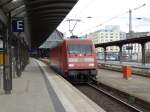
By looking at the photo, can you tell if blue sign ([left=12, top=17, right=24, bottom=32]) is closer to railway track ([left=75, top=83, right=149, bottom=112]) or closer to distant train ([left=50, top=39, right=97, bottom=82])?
railway track ([left=75, top=83, right=149, bottom=112])

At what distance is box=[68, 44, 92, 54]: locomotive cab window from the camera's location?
27612 millimetres

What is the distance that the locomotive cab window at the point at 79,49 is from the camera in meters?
27.6

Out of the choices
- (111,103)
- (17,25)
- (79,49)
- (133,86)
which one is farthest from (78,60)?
(17,25)

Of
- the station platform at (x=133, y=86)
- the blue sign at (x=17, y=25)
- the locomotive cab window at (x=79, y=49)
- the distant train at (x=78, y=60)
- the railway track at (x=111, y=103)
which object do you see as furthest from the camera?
the locomotive cab window at (x=79, y=49)

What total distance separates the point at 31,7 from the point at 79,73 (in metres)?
6.68

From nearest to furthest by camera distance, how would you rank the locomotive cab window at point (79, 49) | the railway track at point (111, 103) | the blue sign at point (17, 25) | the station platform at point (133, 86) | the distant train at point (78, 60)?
1. the railway track at point (111, 103)
2. the blue sign at point (17, 25)
3. the station platform at point (133, 86)
4. the distant train at point (78, 60)
5. the locomotive cab window at point (79, 49)

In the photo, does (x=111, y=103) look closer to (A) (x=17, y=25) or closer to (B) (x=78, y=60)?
(A) (x=17, y=25)

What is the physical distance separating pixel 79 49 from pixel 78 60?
2.94ft

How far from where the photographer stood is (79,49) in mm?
27781

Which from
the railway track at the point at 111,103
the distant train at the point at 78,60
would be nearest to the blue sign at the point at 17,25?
the railway track at the point at 111,103

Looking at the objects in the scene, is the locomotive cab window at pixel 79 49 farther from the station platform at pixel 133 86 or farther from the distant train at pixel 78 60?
the station platform at pixel 133 86

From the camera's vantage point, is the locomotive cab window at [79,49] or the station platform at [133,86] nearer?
the station platform at [133,86]

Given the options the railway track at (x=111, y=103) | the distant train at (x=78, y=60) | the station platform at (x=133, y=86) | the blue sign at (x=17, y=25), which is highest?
the blue sign at (x=17, y=25)

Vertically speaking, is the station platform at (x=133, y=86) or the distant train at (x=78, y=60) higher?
the distant train at (x=78, y=60)
